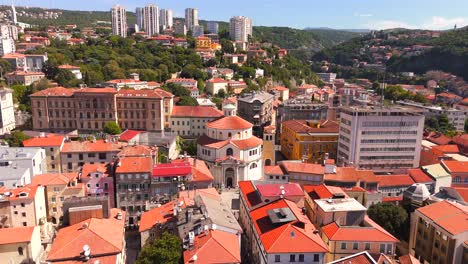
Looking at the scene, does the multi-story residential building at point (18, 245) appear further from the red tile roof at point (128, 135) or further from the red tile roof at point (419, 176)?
the red tile roof at point (419, 176)

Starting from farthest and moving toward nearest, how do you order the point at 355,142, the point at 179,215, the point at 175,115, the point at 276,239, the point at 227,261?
the point at 175,115 → the point at 355,142 → the point at 179,215 → the point at 276,239 → the point at 227,261

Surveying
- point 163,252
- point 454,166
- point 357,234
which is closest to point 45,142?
point 163,252

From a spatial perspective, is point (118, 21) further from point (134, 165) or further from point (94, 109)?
point (134, 165)

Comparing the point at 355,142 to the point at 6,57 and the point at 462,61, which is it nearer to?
the point at 6,57

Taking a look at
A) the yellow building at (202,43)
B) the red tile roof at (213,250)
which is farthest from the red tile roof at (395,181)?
the yellow building at (202,43)

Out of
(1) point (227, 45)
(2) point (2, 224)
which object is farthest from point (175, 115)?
(1) point (227, 45)

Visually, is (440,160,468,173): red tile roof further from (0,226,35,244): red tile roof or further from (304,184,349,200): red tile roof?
(0,226,35,244): red tile roof

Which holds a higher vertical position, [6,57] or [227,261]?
[6,57]
